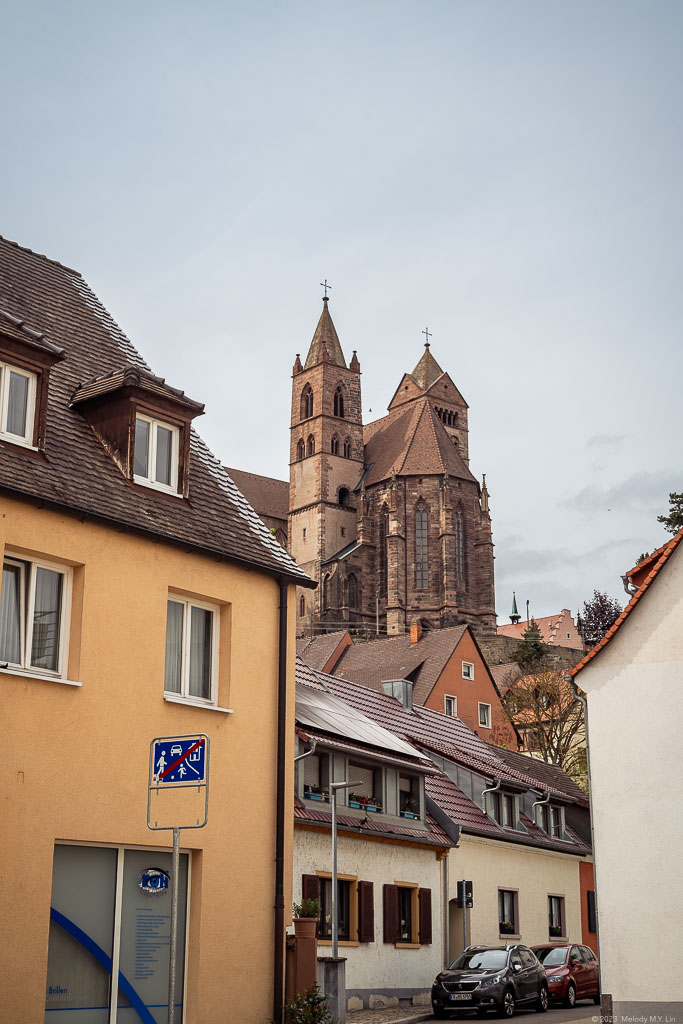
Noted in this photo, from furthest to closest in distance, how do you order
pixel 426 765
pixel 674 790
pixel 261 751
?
pixel 426 765, pixel 674 790, pixel 261 751

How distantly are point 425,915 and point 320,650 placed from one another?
33.6 m

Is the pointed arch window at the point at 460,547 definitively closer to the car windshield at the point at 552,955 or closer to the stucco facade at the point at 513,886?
→ the stucco facade at the point at 513,886

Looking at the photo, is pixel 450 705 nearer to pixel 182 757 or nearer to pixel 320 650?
pixel 320 650

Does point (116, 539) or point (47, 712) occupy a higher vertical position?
point (116, 539)

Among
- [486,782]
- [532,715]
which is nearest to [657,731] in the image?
[486,782]

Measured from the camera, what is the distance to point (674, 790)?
669 inches

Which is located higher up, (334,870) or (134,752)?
(134,752)

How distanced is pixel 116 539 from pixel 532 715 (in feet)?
161

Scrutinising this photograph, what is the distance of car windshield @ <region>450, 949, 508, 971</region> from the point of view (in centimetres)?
2250

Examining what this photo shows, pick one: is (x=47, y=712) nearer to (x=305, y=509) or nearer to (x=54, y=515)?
(x=54, y=515)

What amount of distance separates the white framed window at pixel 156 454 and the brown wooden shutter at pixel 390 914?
1234 centimetres

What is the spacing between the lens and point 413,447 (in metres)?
114

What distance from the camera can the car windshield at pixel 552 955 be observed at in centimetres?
2662

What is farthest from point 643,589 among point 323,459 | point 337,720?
point 323,459
